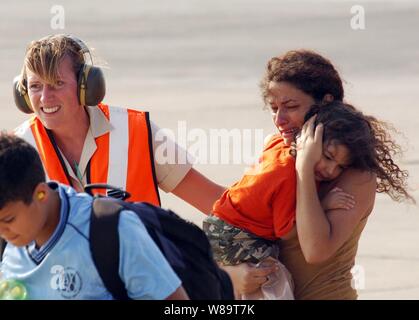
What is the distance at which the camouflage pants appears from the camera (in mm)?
5992

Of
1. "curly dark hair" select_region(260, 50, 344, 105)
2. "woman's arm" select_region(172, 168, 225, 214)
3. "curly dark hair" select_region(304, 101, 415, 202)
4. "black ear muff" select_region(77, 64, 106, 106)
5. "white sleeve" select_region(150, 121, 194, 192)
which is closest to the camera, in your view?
"curly dark hair" select_region(304, 101, 415, 202)

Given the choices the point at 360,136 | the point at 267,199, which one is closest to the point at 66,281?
the point at 267,199

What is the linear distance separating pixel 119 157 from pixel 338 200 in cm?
127

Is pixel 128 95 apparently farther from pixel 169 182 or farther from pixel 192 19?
pixel 169 182

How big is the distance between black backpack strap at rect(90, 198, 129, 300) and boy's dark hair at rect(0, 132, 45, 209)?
0.72ft

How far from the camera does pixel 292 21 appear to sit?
18562mm

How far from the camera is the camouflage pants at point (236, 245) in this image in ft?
19.7

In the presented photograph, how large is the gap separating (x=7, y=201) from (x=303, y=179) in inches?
59.8

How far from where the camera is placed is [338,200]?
5.92 metres

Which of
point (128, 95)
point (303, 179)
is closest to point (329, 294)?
point (303, 179)

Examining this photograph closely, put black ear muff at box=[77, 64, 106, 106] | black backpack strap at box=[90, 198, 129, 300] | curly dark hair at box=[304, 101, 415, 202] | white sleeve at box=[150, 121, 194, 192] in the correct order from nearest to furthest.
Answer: black backpack strap at box=[90, 198, 129, 300], curly dark hair at box=[304, 101, 415, 202], black ear muff at box=[77, 64, 106, 106], white sleeve at box=[150, 121, 194, 192]

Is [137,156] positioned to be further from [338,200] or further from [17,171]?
[17,171]

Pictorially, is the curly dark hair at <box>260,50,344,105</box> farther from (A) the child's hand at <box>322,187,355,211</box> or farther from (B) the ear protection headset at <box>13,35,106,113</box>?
(B) the ear protection headset at <box>13,35,106,113</box>

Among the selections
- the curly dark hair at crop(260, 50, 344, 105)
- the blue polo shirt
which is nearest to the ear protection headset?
the curly dark hair at crop(260, 50, 344, 105)
